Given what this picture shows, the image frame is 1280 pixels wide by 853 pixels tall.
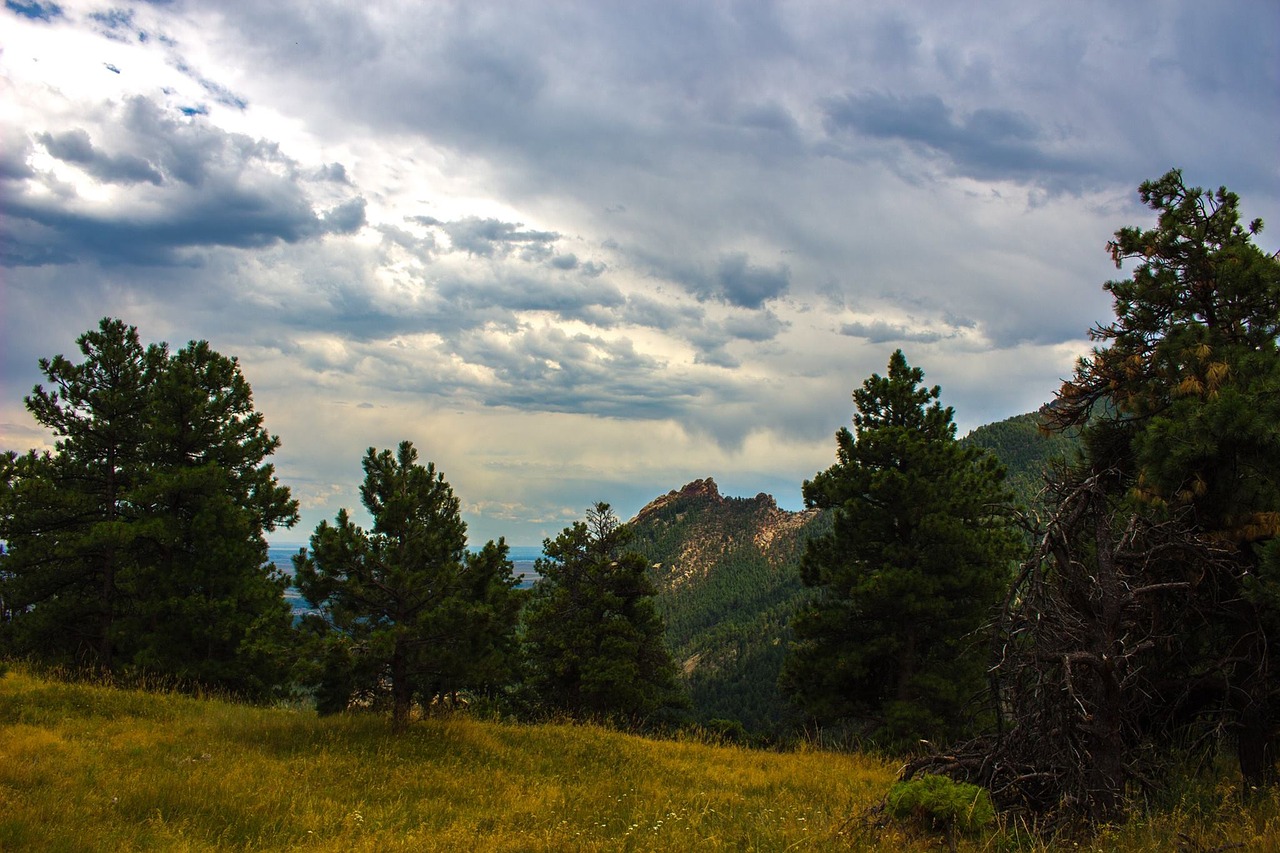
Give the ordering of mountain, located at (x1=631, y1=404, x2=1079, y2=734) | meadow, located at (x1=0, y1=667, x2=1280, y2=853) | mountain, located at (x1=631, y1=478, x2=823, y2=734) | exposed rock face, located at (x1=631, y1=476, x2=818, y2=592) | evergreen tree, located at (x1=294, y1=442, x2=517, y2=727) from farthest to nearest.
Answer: exposed rock face, located at (x1=631, y1=476, x2=818, y2=592) → mountain, located at (x1=631, y1=404, x2=1079, y2=734) → mountain, located at (x1=631, y1=478, x2=823, y2=734) → evergreen tree, located at (x1=294, y1=442, x2=517, y2=727) → meadow, located at (x1=0, y1=667, x2=1280, y2=853)

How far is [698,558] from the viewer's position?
17725 cm

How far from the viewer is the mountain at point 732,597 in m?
93.3

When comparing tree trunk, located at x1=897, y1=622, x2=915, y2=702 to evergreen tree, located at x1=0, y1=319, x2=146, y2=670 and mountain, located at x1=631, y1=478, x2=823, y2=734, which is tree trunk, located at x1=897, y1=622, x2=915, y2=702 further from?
mountain, located at x1=631, y1=478, x2=823, y2=734

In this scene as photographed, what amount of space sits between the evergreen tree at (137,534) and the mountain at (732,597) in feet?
167

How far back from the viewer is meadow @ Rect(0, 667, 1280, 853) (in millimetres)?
6625

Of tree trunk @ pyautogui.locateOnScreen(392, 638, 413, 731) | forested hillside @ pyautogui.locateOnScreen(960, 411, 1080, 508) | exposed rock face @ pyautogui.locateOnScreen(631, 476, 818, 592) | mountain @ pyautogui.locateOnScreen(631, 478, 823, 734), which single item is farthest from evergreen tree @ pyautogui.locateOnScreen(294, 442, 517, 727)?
exposed rock face @ pyautogui.locateOnScreen(631, 476, 818, 592)

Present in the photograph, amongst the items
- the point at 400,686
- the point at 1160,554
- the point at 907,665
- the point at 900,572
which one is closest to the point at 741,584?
the point at 907,665

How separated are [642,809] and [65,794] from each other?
266 inches

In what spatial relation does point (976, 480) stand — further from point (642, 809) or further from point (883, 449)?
point (642, 809)

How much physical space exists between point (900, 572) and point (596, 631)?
11.5 m

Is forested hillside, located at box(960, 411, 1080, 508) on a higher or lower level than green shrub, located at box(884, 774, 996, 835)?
higher

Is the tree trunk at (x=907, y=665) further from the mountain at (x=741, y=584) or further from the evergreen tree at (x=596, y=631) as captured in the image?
the mountain at (x=741, y=584)

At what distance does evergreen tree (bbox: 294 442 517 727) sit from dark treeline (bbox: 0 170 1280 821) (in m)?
0.06

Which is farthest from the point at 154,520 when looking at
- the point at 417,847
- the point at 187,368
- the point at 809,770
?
the point at 809,770
